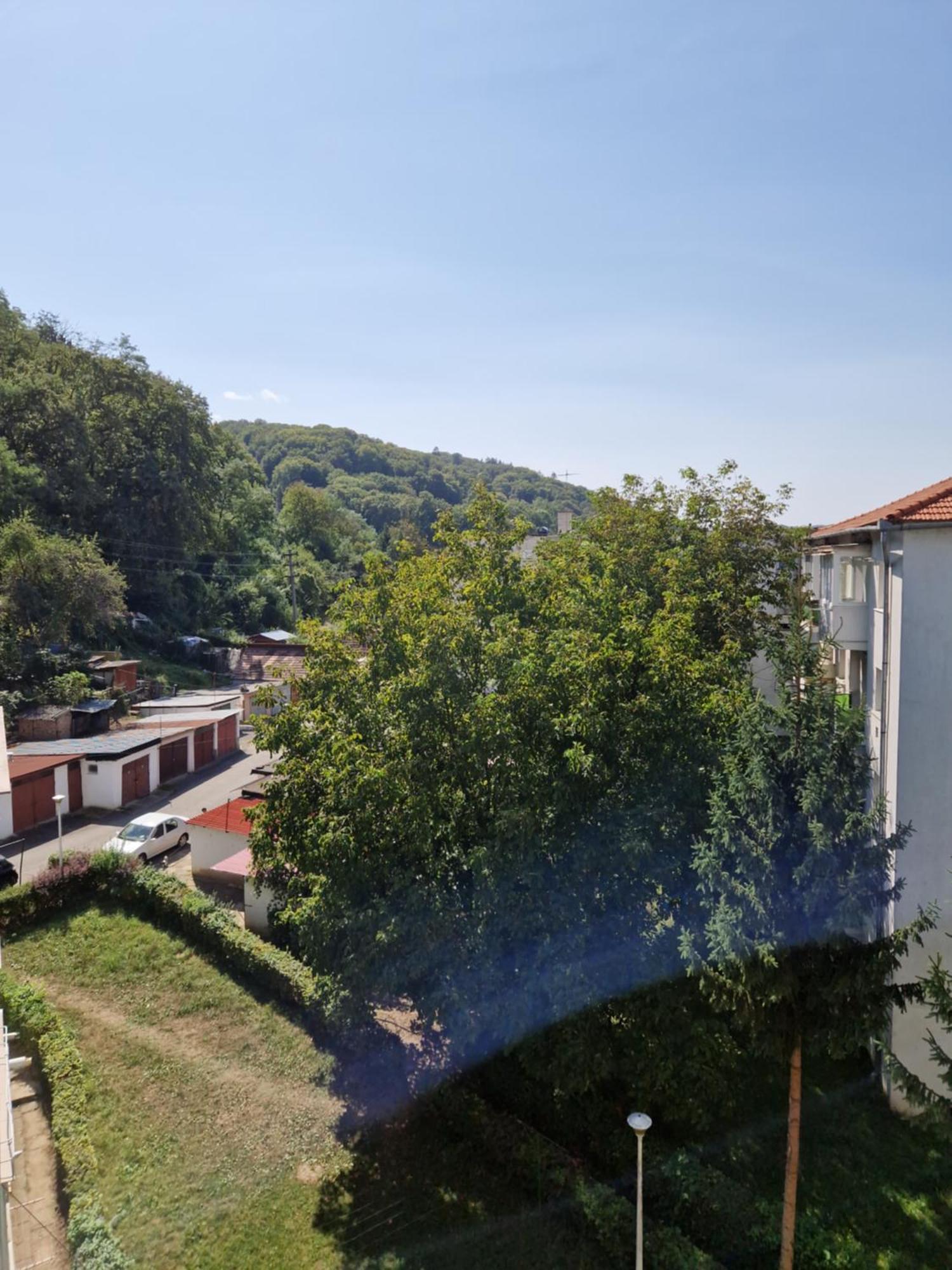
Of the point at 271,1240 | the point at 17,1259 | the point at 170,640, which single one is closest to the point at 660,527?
the point at 271,1240

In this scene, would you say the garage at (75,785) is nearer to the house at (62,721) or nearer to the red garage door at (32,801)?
the red garage door at (32,801)

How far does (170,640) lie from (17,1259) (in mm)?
42603

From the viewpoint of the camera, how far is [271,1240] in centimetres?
1052

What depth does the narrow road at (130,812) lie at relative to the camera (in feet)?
73.3

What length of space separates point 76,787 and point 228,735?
27.1 ft

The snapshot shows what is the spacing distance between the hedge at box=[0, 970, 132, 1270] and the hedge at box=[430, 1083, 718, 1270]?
15.9 ft

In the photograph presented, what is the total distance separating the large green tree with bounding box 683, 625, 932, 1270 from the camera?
8.31 metres

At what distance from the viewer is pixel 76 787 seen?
84.7ft

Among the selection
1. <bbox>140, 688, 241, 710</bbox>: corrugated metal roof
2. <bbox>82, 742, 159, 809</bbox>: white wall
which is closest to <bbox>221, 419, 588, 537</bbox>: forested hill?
<bbox>140, 688, 241, 710</bbox>: corrugated metal roof

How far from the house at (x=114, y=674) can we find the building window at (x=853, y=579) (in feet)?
104

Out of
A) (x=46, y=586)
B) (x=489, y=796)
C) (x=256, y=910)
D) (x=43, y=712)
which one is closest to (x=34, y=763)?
(x=43, y=712)

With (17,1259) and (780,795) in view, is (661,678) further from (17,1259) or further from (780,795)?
(17,1259)

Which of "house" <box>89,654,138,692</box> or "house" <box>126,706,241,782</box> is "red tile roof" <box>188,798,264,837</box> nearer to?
"house" <box>126,706,241,782</box>

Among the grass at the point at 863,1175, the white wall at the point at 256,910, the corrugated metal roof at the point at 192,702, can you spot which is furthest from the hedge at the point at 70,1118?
the corrugated metal roof at the point at 192,702
